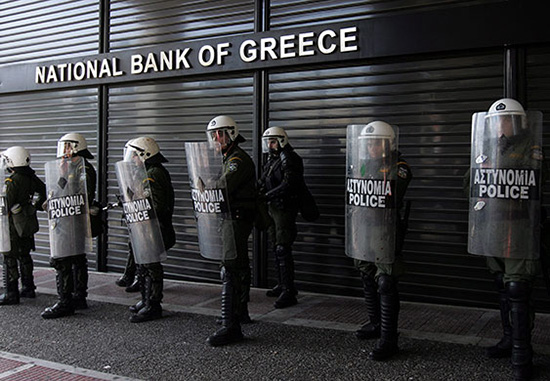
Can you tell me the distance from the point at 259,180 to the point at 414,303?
2549 mm

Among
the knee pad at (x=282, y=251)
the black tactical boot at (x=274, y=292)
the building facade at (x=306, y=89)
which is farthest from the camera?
the black tactical boot at (x=274, y=292)

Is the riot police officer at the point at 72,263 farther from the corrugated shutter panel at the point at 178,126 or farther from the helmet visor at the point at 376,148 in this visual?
the helmet visor at the point at 376,148

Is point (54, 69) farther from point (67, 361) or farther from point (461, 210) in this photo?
point (461, 210)

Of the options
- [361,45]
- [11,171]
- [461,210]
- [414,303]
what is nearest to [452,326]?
[414,303]

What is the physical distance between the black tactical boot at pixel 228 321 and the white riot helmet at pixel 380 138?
6.09 ft

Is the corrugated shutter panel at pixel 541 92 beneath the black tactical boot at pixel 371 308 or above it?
above

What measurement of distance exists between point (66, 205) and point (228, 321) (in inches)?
96.4

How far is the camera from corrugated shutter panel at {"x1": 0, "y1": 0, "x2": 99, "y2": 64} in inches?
375

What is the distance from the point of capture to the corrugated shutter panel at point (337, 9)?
22.3 feet

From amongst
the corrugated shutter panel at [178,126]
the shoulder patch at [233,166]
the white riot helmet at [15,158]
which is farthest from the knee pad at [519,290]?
the white riot helmet at [15,158]

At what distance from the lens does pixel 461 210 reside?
21.6 ft

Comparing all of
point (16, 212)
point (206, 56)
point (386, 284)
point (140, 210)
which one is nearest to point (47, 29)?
point (206, 56)

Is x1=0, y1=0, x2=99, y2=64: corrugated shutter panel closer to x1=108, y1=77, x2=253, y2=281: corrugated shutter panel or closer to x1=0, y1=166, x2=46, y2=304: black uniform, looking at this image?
x1=108, y1=77, x2=253, y2=281: corrugated shutter panel

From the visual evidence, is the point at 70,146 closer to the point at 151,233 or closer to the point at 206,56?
the point at 151,233
